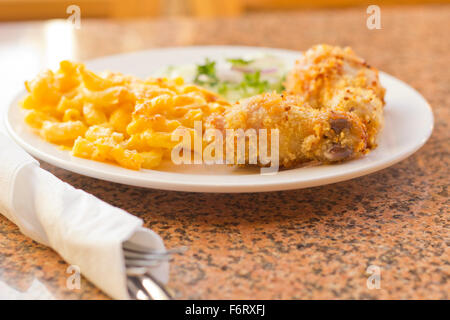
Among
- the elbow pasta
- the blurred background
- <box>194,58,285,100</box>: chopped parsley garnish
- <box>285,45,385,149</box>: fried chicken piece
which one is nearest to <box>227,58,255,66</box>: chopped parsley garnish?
<box>194,58,285,100</box>: chopped parsley garnish

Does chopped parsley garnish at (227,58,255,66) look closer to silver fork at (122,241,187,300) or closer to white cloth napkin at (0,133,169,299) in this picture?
white cloth napkin at (0,133,169,299)

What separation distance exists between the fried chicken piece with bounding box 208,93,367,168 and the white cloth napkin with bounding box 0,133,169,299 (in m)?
0.47

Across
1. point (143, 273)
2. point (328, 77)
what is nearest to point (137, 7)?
point (328, 77)

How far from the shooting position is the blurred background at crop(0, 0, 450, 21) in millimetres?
4184

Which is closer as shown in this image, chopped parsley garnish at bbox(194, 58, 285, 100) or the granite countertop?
the granite countertop

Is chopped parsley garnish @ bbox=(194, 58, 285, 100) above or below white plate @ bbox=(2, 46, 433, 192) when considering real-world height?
above

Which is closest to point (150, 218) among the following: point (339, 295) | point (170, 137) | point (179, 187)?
point (179, 187)

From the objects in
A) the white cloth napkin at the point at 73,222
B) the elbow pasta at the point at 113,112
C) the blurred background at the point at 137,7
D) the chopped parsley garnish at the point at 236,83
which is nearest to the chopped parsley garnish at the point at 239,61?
the chopped parsley garnish at the point at 236,83

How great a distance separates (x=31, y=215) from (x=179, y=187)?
0.33m

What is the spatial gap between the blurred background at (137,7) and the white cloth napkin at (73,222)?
3185 millimetres

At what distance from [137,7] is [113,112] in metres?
3.19

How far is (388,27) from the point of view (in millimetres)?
3412

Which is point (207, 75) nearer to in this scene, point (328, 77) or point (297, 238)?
point (328, 77)
